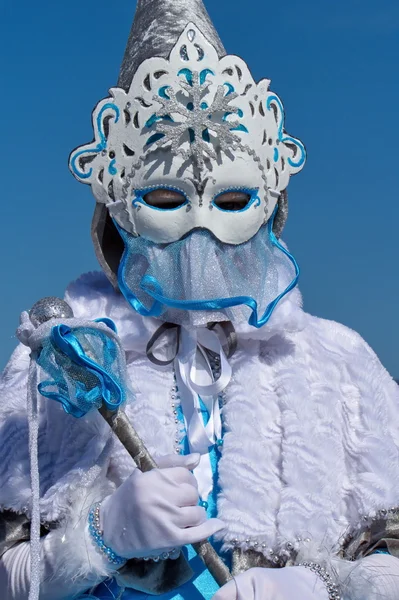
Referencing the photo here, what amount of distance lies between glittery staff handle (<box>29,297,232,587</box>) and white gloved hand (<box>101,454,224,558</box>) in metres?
0.05

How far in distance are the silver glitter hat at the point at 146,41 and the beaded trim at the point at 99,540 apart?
0.68 meters

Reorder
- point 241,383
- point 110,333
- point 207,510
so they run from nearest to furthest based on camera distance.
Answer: point 110,333, point 207,510, point 241,383

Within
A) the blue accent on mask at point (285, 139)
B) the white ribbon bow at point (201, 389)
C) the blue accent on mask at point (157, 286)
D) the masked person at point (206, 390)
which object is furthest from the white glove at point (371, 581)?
the blue accent on mask at point (285, 139)

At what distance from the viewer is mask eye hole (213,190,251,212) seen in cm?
229

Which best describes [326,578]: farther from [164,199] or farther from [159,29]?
[159,29]

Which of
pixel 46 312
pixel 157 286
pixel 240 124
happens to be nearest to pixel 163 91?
pixel 240 124

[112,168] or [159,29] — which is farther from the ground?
[159,29]

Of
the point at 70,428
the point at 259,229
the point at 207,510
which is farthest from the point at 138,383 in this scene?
the point at 259,229

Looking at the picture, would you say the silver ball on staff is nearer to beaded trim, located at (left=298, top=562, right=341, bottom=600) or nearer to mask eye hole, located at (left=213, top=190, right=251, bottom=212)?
mask eye hole, located at (left=213, top=190, right=251, bottom=212)

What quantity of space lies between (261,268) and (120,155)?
0.48 meters

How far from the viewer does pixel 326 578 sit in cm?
197

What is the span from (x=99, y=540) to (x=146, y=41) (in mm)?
1414

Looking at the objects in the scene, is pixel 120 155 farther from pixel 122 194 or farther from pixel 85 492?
pixel 85 492

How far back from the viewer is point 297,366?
2305 mm
